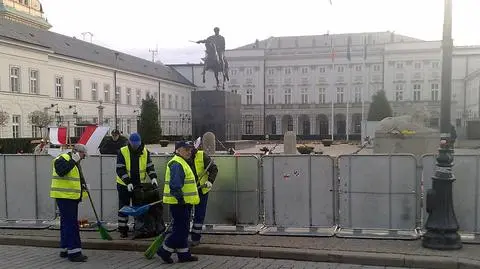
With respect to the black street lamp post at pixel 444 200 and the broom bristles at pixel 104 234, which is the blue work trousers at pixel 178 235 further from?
the black street lamp post at pixel 444 200

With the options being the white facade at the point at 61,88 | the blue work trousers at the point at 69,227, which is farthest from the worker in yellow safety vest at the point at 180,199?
the white facade at the point at 61,88

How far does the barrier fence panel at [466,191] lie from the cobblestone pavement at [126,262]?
240 cm

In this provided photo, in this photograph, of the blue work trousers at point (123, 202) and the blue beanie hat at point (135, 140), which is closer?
the blue beanie hat at point (135, 140)

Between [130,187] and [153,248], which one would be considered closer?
[153,248]

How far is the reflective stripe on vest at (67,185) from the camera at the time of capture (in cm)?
882

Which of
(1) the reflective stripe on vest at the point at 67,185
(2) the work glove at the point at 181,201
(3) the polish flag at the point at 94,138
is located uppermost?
(3) the polish flag at the point at 94,138

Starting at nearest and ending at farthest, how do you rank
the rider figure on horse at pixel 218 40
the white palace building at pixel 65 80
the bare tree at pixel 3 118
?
1. the rider figure on horse at pixel 218 40
2. the bare tree at pixel 3 118
3. the white palace building at pixel 65 80

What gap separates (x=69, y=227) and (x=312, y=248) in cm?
411

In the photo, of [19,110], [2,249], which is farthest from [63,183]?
[19,110]

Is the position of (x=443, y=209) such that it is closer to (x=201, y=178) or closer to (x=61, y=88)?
(x=201, y=178)

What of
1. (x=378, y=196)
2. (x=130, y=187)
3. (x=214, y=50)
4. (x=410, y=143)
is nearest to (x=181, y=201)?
(x=130, y=187)

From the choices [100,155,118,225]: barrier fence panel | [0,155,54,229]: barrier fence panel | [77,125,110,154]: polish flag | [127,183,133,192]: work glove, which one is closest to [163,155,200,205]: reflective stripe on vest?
[127,183,133,192]: work glove

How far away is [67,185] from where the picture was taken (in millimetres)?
8859

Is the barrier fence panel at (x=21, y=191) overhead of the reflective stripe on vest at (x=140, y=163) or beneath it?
beneath
